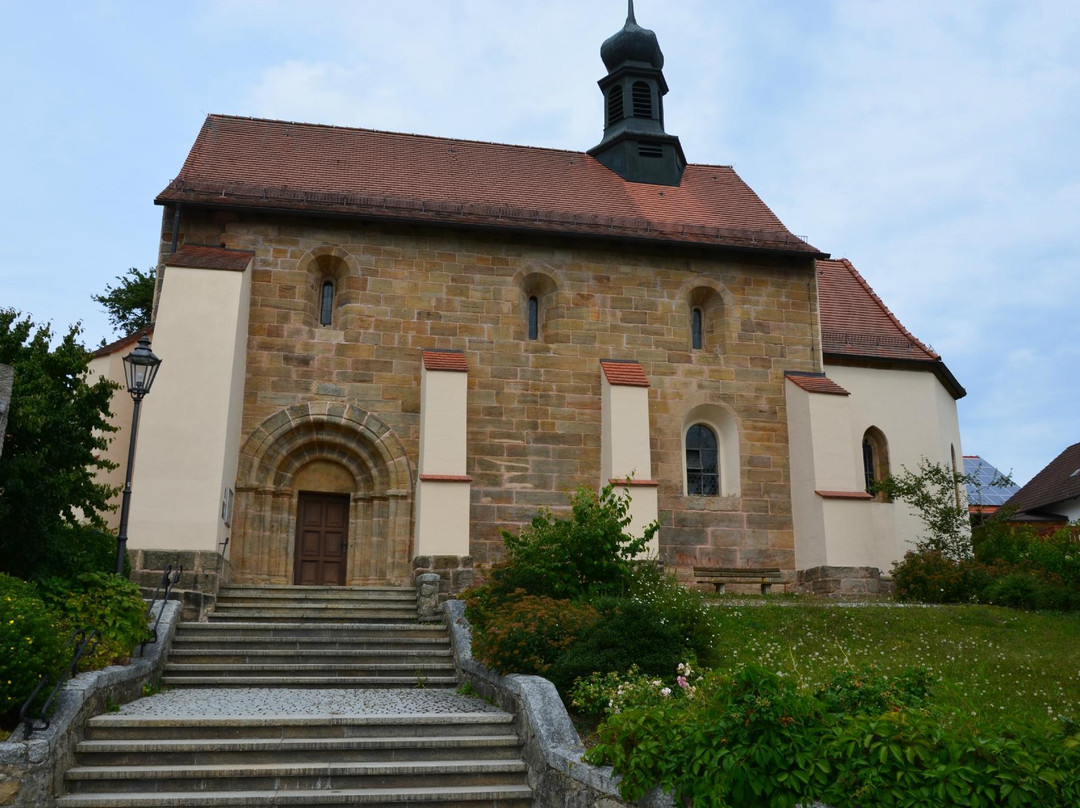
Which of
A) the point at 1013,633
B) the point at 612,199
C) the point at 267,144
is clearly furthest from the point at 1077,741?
the point at 267,144

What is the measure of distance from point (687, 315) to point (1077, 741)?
1410 cm

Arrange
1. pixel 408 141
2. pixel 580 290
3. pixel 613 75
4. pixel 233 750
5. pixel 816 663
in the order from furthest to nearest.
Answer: pixel 613 75
pixel 408 141
pixel 580 290
pixel 816 663
pixel 233 750

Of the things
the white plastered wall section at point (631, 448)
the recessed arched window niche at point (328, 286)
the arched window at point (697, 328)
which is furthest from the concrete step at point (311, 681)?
the arched window at point (697, 328)

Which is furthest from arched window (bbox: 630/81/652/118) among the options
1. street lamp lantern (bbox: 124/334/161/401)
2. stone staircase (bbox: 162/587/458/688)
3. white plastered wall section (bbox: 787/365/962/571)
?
street lamp lantern (bbox: 124/334/161/401)

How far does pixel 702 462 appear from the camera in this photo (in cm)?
1767

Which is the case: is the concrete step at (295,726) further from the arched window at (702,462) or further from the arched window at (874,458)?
the arched window at (874,458)

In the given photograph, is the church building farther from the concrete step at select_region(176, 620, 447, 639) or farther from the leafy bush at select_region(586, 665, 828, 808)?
the leafy bush at select_region(586, 665, 828, 808)

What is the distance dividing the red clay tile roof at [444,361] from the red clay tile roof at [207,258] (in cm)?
328

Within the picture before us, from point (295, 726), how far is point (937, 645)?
7.57 metres

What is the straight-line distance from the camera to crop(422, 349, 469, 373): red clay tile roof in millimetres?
15781

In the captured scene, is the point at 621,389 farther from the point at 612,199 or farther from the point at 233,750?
the point at 233,750

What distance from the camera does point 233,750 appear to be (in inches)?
295

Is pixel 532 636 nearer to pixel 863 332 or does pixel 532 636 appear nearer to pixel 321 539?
pixel 321 539

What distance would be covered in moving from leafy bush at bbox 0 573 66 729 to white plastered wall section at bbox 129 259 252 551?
245 inches
